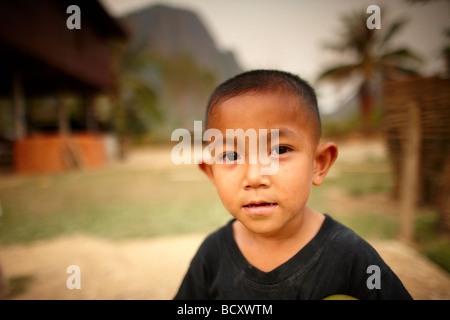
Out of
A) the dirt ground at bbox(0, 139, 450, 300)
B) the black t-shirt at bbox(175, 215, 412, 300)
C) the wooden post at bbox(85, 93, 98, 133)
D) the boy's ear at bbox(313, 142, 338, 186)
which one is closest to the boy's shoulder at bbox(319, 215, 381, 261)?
the black t-shirt at bbox(175, 215, 412, 300)

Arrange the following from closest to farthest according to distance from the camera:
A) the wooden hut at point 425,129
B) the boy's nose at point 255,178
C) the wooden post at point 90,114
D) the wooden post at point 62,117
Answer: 1. the boy's nose at point 255,178
2. the wooden hut at point 425,129
3. the wooden post at point 62,117
4. the wooden post at point 90,114

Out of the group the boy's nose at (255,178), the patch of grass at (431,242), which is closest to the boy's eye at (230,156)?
the boy's nose at (255,178)

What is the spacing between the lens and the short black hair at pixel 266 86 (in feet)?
3.57

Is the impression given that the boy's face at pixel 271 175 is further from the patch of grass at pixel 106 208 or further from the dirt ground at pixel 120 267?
the patch of grass at pixel 106 208

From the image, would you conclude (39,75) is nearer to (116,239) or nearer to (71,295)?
(116,239)

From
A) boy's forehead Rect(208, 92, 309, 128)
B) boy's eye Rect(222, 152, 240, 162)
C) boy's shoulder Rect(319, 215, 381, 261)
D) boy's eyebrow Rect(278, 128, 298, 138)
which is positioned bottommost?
boy's shoulder Rect(319, 215, 381, 261)

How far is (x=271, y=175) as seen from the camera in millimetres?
993

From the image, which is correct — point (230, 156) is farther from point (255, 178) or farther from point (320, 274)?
point (320, 274)

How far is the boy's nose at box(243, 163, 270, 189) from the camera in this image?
38.2 inches

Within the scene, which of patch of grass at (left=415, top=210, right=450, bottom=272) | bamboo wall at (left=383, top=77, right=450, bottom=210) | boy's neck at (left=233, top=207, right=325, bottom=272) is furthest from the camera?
bamboo wall at (left=383, top=77, right=450, bottom=210)

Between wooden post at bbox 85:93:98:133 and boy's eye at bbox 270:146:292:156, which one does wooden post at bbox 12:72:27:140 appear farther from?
boy's eye at bbox 270:146:292:156

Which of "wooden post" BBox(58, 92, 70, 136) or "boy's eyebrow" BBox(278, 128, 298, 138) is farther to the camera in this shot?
"wooden post" BBox(58, 92, 70, 136)

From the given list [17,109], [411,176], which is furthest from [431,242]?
[17,109]

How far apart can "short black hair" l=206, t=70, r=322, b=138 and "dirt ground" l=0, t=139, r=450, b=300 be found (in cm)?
142
